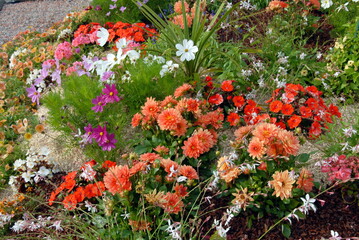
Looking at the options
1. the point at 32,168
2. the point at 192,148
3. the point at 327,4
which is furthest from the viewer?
the point at 327,4

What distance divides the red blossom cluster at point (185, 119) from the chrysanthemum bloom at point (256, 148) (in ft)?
1.35

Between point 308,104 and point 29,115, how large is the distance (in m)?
2.89

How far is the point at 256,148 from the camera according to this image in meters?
2.01

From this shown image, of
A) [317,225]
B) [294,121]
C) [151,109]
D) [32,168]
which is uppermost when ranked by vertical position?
[151,109]

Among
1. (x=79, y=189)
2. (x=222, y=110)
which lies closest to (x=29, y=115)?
(x=79, y=189)

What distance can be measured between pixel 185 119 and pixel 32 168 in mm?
1297

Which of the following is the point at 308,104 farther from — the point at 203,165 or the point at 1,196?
the point at 1,196

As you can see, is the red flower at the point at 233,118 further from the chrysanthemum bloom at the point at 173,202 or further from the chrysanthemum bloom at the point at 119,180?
the chrysanthemum bloom at the point at 119,180

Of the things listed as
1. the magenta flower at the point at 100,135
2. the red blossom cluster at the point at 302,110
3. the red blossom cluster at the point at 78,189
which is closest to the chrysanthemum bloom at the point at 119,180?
the red blossom cluster at the point at 78,189

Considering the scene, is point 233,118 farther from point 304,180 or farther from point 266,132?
point 304,180

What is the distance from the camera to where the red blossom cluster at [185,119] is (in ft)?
7.74

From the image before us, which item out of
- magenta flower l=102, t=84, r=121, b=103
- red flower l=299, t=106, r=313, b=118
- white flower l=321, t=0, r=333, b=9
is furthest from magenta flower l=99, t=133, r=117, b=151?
white flower l=321, t=0, r=333, b=9

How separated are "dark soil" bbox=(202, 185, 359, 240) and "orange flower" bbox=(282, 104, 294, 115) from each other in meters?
0.73

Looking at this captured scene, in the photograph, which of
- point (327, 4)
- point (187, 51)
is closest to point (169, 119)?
point (187, 51)
